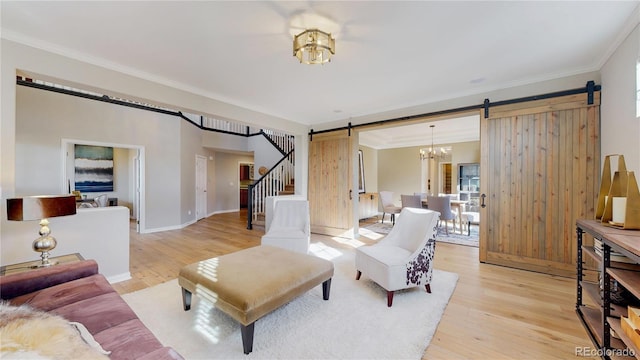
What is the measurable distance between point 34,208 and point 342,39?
2.98m

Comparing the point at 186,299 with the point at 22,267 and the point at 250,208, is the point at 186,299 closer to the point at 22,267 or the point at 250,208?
the point at 22,267

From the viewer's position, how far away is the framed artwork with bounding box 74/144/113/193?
670 cm

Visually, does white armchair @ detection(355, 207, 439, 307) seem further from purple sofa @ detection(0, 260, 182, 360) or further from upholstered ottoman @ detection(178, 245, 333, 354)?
purple sofa @ detection(0, 260, 182, 360)

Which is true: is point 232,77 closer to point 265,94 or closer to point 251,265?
point 265,94

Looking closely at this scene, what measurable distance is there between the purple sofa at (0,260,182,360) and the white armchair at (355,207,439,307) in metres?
1.95

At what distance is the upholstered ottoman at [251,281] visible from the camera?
1.75 meters

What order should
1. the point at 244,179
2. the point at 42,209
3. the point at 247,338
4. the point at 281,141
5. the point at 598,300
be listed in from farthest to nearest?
the point at 244,179
the point at 281,141
the point at 42,209
the point at 598,300
the point at 247,338

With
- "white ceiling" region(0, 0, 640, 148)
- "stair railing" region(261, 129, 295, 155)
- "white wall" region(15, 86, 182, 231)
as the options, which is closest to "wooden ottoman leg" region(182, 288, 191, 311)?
"white ceiling" region(0, 0, 640, 148)

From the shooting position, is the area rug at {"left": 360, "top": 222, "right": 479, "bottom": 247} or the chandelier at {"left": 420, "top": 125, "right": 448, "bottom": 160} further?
the chandelier at {"left": 420, "top": 125, "right": 448, "bottom": 160}

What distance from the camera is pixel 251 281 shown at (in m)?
1.97

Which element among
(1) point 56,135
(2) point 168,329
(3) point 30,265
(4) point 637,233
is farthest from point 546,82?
(1) point 56,135

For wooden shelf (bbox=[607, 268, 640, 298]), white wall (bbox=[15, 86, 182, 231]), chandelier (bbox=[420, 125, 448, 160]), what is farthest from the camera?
chandelier (bbox=[420, 125, 448, 160])

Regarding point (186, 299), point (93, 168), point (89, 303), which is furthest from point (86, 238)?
point (93, 168)

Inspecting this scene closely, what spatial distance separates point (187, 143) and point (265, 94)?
12.4 feet
